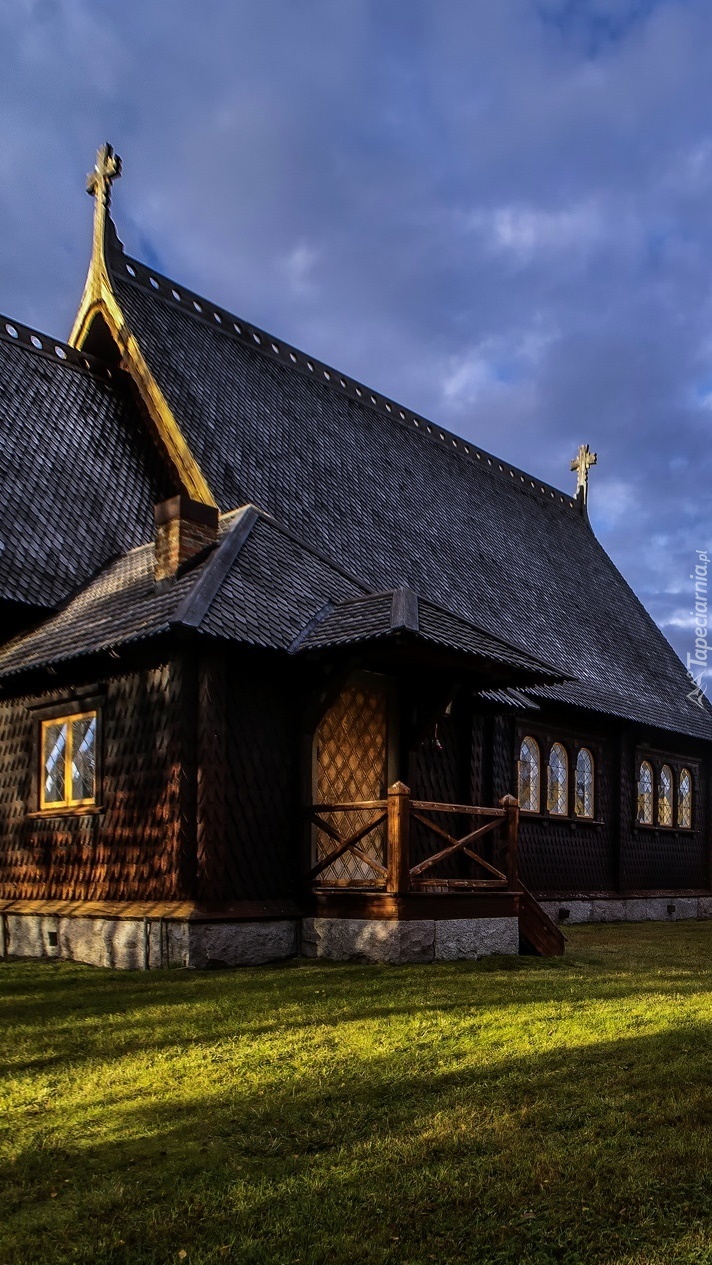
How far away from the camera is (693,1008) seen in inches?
363

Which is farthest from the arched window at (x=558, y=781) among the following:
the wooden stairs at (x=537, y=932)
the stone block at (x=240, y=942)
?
the stone block at (x=240, y=942)

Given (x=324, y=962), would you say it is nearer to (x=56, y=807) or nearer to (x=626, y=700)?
(x=56, y=807)

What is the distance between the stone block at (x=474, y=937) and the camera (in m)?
11.8

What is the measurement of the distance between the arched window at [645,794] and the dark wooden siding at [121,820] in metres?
13.6

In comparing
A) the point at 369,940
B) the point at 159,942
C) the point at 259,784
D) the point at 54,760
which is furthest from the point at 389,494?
the point at 159,942

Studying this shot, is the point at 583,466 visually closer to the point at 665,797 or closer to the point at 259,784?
the point at 665,797

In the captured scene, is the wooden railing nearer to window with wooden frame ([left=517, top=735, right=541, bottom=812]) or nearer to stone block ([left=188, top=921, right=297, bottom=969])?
stone block ([left=188, top=921, right=297, bottom=969])

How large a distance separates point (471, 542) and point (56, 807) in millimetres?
11979

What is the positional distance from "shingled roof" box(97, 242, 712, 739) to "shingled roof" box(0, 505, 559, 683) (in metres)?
2.52

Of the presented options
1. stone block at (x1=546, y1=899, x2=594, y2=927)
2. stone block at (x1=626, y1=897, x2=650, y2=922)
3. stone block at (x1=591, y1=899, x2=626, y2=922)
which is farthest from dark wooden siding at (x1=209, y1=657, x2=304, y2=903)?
stone block at (x1=626, y1=897, x2=650, y2=922)

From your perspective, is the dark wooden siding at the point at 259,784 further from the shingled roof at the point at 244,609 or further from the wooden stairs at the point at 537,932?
the wooden stairs at the point at 537,932

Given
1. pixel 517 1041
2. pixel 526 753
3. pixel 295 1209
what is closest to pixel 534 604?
pixel 526 753

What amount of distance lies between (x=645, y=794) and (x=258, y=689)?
13517 mm

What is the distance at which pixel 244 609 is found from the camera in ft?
40.0
